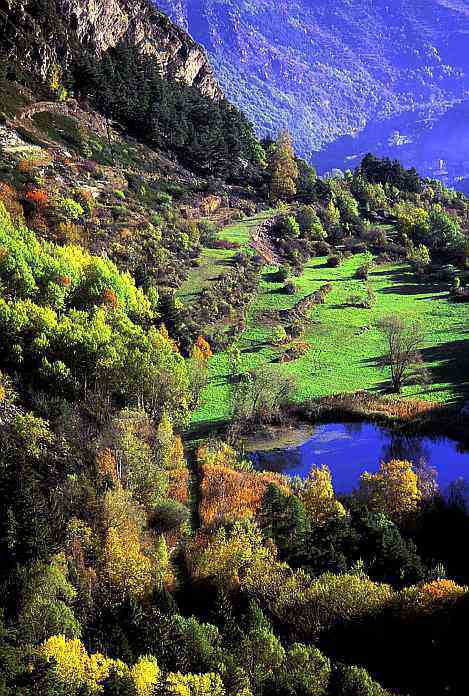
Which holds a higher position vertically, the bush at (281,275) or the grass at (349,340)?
the bush at (281,275)

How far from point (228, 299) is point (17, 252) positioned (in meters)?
29.8

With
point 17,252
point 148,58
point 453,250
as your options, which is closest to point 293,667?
point 17,252

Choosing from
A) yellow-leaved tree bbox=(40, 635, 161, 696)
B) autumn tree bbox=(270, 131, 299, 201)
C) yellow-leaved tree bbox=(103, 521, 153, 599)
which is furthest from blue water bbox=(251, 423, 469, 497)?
autumn tree bbox=(270, 131, 299, 201)

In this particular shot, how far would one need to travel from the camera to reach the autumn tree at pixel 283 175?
12350 cm

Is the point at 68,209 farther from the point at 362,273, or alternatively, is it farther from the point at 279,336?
the point at 362,273

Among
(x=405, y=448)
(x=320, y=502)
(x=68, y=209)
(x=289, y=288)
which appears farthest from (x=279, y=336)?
(x=320, y=502)

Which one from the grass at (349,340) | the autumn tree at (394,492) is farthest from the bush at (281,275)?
the autumn tree at (394,492)

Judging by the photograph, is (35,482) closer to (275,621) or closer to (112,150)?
(275,621)

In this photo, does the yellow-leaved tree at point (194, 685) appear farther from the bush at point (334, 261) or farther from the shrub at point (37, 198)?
the bush at point (334, 261)

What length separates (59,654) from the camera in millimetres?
27562

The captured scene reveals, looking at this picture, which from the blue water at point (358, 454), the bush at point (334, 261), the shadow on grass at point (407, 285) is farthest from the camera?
the bush at point (334, 261)

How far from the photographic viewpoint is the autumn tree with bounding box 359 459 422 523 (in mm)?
40031

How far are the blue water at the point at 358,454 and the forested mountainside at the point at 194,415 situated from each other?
0.64 m

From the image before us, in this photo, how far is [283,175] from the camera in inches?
4929
